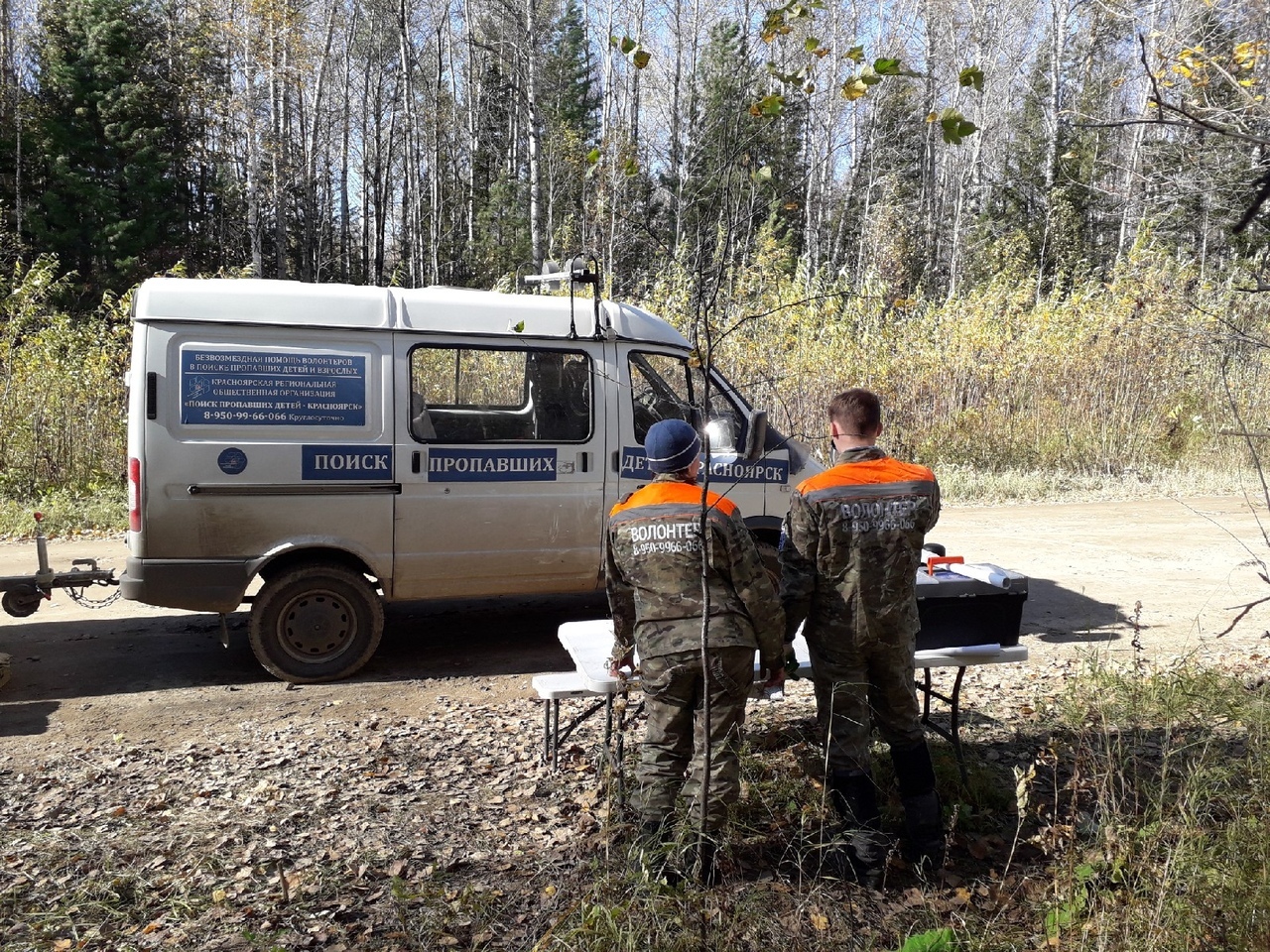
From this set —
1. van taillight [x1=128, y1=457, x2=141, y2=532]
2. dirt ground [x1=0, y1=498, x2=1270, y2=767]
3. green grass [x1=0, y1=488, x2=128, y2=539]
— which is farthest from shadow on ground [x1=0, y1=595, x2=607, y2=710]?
green grass [x1=0, y1=488, x2=128, y2=539]

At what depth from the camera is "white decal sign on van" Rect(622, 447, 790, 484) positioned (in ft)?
21.3

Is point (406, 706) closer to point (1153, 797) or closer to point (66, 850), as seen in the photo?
point (66, 850)

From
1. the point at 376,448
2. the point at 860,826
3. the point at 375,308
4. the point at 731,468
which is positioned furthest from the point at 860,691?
the point at 375,308

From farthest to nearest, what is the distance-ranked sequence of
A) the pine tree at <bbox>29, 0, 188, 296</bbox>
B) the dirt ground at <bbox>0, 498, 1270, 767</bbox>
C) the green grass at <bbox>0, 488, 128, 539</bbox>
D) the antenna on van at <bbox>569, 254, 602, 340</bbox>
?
the pine tree at <bbox>29, 0, 188, 296</bbox>, the green grass at <bbox>0, 488, 128, 539</bbox>, the antenna on van at <bbox>569, 254, 602, 340</bbox>, the dirt ground at <bbox>0, 498, 1270, 767</bbox>

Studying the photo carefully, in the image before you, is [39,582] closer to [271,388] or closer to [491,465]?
[271,388]

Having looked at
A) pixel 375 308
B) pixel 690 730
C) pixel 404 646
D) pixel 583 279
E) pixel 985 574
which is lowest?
pixel 404 646

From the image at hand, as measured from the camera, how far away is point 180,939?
3.22 m

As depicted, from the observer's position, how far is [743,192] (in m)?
3.66

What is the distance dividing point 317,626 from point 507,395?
6.65 ft

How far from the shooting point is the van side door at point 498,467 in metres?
6.19

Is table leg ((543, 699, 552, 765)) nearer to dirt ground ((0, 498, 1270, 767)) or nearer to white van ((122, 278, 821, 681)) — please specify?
dirt ground ((0, 498, 1270, 767))

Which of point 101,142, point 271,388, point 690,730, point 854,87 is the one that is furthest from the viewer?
point 101,142

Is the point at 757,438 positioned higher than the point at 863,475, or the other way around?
the point at 757,438

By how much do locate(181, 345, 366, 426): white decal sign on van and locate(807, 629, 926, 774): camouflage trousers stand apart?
3555mm
